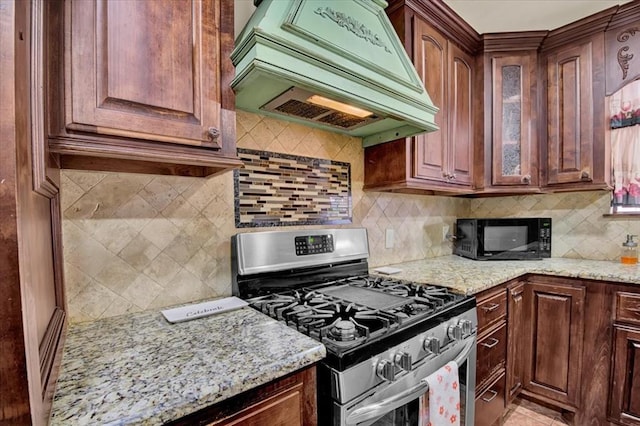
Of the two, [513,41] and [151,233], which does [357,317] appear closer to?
[151,233]

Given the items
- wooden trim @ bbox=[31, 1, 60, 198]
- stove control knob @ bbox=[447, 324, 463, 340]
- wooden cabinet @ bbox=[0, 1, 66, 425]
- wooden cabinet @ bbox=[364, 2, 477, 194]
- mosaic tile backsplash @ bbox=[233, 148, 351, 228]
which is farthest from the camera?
wooden cabinet @ bbox=[364, 2, 477, 194]

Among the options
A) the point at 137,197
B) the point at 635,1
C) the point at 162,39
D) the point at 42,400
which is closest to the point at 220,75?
the point at 162,39

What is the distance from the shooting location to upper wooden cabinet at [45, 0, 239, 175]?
2.45ft

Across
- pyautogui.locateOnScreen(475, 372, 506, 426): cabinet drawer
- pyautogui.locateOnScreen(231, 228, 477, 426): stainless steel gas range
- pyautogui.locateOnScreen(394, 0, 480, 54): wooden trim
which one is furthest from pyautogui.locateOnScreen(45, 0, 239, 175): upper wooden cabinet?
pyautogui.locateOnScreen(475, 372, 506, 426): cabinet drawer

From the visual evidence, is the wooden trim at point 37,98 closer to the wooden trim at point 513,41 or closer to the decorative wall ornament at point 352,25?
the decorative wall ornament at point 352,25

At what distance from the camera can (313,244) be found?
1492 millimetres

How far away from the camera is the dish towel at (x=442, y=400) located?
1.02 m

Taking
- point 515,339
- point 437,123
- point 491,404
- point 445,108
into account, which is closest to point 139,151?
point 437,123

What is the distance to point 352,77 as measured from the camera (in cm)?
115

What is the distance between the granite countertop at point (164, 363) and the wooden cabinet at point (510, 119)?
1.86 meters

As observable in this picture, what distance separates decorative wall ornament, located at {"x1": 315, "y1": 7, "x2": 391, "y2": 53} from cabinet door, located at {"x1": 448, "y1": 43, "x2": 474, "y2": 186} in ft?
2.57

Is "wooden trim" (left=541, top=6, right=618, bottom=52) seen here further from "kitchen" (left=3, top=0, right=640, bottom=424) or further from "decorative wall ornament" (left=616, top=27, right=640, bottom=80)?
"kitchen" (left=3, top=0, right=640, bottom=424)

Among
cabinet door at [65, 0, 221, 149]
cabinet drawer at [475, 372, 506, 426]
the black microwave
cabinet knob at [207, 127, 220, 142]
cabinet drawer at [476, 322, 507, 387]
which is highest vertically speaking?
cabinet door at [65, 0, 221, 149]

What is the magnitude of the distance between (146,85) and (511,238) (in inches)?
91.6
